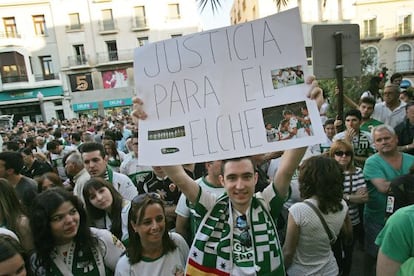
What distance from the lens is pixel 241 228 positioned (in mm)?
1659

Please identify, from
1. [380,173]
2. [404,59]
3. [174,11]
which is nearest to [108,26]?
[174,11]

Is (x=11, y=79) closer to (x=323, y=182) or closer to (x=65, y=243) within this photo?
(x=65, y=243)

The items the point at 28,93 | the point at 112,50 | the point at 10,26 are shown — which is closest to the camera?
the point at 28,93

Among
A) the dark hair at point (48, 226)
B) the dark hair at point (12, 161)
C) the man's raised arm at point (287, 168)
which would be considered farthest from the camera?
the dark hair at point (12, 161)

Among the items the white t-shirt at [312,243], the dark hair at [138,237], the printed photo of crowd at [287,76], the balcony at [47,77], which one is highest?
the balcony at [47,77]

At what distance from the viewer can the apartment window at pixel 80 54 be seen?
3023 centimetres

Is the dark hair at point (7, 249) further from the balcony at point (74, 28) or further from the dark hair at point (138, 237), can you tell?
the balcony at point (74, 28)

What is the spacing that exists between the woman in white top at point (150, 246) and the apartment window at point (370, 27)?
108 feet

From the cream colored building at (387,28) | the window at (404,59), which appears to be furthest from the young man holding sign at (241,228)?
the window at (404,59)

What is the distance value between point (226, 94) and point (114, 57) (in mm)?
31595

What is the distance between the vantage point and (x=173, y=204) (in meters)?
3.08

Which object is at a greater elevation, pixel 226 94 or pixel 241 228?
pixel 226 94

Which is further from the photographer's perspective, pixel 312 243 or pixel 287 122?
pixel 312 243

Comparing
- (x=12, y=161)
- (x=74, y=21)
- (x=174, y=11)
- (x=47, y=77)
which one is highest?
(x=174, y=11)
